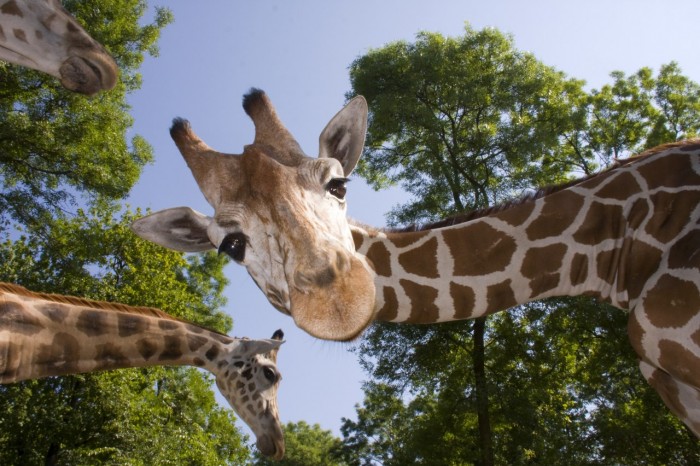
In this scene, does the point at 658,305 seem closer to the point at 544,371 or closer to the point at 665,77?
the point at 544,371

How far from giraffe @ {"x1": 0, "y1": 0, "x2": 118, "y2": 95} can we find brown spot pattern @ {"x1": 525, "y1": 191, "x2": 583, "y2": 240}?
2801mm

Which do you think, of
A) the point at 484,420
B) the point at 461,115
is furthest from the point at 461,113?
the point at 484,420

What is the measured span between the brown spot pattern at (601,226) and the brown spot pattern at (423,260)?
3.22ft

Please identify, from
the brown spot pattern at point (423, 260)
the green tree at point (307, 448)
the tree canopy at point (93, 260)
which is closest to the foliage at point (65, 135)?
the tree canopy at point (93, 260)

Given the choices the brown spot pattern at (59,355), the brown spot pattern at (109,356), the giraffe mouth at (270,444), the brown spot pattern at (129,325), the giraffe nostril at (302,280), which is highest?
the brown spot pattern at (129,325)

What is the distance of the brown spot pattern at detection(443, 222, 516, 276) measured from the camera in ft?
12.2

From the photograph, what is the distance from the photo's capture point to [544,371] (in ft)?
46.0

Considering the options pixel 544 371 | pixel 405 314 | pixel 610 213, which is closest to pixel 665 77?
pixel 544 371

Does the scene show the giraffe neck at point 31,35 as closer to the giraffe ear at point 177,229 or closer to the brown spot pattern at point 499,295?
the giraffe ear at point 177,229

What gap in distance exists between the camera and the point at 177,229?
3.62 metres

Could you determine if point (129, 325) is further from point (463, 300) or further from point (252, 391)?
point (463, 300)

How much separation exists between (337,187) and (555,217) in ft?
5.63

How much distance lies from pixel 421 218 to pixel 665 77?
861cm

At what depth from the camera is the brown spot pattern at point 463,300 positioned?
3676mm
